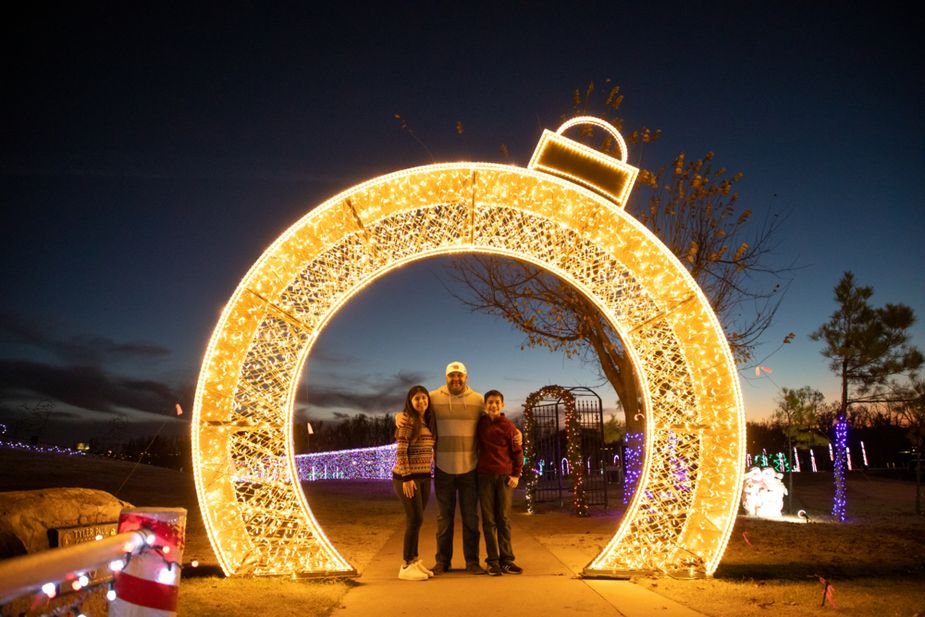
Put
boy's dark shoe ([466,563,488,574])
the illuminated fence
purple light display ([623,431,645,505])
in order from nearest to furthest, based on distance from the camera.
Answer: boy's dark shoe ([466,563,488,574]), purple light display ([623,431,645,505]), the illuminated fence

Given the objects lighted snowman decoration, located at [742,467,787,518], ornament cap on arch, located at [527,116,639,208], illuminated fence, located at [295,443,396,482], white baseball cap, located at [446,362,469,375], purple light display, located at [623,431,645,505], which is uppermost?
ornament cap on arch, located at [527,116,639,208]

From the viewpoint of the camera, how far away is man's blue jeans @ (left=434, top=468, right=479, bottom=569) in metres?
6.47

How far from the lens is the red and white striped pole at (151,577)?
261 cm

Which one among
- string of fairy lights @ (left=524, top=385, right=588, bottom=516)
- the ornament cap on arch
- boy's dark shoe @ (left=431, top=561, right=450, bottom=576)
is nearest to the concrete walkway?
boy's dark shoe @ (left=431, top=561, right=450, bottom=576)

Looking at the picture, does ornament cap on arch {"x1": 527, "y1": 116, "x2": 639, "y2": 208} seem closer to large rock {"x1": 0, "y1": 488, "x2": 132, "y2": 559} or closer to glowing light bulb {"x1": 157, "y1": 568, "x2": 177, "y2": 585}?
large rock {"x1": 0, "y1": 488, "x2": 132, "y2": 559}

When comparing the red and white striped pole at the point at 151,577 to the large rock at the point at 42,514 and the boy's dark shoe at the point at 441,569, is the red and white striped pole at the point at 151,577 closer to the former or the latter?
the large rock at the point at 42,514

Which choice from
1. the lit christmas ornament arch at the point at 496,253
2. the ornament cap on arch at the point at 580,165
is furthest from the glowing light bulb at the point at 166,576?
the ornament cap on arch at the point at 580,165

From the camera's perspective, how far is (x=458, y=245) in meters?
6.51

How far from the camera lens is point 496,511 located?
652 centimetres

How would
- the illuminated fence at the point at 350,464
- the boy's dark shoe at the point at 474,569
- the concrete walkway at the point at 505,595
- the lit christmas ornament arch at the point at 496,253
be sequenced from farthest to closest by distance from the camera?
the illuminated fence at the point at 350,464
the boy's dark shoe at the point at 474,569
the lit christmas ornament arch at the point at 496,253
the concrete walkway at the point at 505,595

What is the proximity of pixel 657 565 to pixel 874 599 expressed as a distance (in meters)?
1.69

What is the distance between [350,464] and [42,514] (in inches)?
1378

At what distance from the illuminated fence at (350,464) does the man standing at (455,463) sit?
2901 cm

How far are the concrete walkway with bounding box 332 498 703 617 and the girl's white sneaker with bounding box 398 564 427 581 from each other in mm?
76
